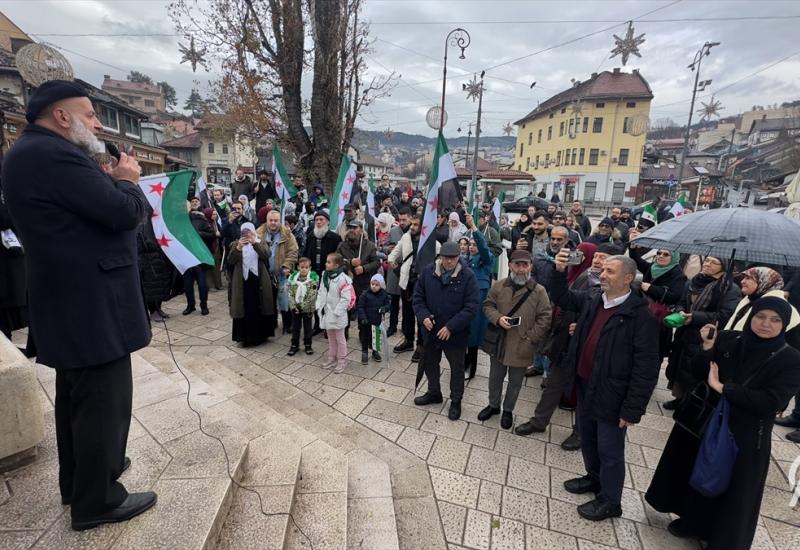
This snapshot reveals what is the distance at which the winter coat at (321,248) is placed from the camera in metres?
6.53

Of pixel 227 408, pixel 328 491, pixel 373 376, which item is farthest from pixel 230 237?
pixel 328 491

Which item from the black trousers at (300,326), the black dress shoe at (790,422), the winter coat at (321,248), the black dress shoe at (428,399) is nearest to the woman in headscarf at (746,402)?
the black dress shoe at (428,399)

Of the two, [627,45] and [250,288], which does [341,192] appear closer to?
[250,288]

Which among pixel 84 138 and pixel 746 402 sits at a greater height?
pixel 84 138

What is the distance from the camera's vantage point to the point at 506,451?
3.90 metres

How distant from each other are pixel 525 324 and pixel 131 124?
112ft

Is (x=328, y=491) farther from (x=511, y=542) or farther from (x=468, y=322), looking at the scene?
(x=468, y=322)

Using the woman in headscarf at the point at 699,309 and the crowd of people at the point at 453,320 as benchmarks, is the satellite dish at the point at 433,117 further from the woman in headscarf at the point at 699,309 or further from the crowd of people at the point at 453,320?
the woman in headscarf at the point at 699,309

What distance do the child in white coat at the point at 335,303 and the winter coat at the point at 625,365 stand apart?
3354mm

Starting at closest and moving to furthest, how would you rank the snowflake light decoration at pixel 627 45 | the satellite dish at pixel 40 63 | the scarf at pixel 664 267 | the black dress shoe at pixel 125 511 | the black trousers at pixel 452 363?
the black dress shoe at pixel 125 511, the scarf at pixel 664 267, the black trousers at pixel 452 363, the satellite dish at pixel 40 63, the snowflake light decoration at pixel 627 45

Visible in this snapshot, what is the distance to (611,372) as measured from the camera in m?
2.94

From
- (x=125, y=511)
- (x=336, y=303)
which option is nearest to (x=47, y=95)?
(x=125, y=511)

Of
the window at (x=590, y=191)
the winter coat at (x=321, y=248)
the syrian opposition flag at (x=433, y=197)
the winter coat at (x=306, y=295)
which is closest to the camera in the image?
the syrian opposition flag at (x=433, y=197)

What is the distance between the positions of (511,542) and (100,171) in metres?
3.51
